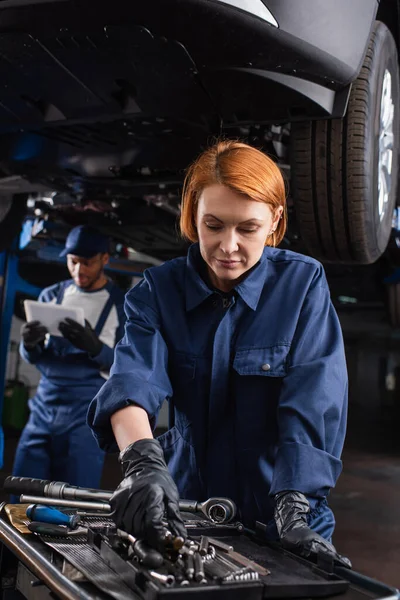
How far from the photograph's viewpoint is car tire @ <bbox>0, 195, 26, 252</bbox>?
319cm

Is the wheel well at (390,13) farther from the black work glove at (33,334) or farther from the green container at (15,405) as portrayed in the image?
the green container at (15,405)

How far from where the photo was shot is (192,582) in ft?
2.64

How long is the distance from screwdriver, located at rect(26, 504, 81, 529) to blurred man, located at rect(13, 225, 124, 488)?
179cm

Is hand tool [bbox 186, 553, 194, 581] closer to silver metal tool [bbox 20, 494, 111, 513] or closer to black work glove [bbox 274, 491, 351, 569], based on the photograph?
black work glove [bbox 274, 491, 351, 569]

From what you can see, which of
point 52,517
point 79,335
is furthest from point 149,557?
point 79,335

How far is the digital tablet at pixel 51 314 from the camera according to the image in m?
2.94

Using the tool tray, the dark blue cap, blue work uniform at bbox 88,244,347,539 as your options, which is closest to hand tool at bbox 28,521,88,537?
the tool tray

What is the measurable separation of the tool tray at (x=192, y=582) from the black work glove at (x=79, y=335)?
1.87 metres

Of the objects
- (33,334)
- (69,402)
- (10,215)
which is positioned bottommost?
(69,402)

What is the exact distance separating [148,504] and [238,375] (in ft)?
1.28

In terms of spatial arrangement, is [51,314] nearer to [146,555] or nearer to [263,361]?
[263,361]

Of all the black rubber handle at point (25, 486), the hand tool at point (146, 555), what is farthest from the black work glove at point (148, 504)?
the black rubber handle at point (25, 486)

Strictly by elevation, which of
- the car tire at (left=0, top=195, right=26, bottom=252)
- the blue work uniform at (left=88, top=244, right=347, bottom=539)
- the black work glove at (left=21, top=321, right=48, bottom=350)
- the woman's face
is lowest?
the blue work uniform at (left=88, top=244, right=347, bottom=539)

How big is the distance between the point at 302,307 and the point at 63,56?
2.98ft
